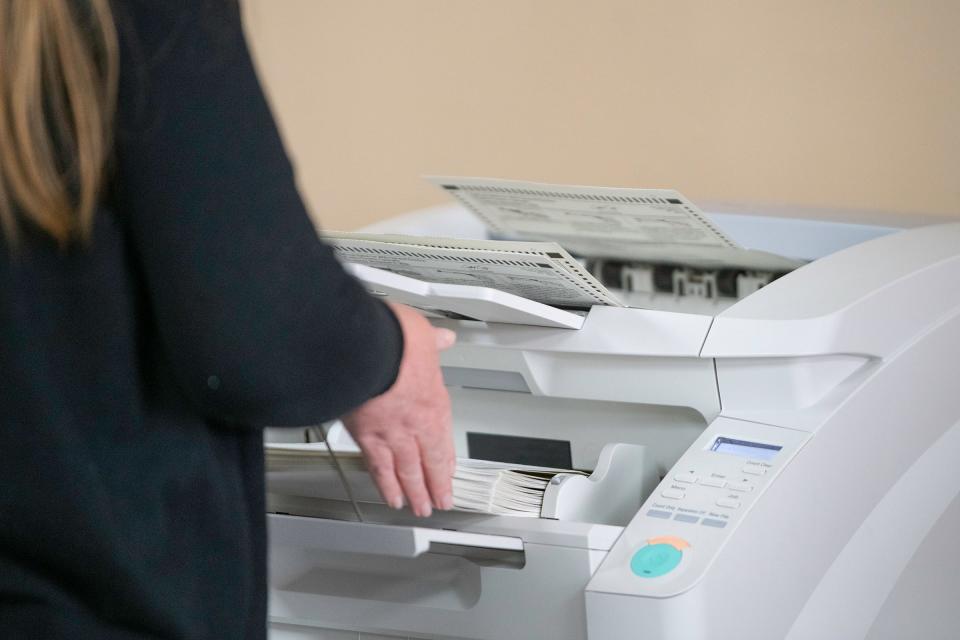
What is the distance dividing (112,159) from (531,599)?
0.45 m

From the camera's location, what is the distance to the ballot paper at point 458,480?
0.80 meters

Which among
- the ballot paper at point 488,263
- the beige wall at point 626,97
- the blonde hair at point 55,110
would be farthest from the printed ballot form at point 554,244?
the blonde hair at point 55,110

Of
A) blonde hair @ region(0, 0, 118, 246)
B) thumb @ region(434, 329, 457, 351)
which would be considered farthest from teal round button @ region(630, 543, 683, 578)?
blonde hair @ region(0, 0, 118, 246)

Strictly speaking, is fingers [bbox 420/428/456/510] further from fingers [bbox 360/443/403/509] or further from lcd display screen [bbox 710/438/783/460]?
lcd display screen [bbox 710/438/783/460]

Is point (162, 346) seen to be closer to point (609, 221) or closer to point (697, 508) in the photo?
point (697, 508)

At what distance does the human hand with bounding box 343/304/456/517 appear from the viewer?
0.57m

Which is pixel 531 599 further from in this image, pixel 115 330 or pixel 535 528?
pixel 115 330

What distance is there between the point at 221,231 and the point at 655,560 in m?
0.38

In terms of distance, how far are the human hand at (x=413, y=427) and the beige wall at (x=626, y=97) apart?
2.40 ft

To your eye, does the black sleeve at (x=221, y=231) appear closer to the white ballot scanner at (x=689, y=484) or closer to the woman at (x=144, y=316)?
the woman at (x=144, y=316)

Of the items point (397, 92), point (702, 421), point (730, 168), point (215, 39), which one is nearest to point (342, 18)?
point (397, 92)

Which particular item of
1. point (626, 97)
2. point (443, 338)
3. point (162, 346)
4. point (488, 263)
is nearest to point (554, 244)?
point (488, 263)

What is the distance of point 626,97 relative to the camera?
165 centimetres

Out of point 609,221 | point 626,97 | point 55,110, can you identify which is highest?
point 55,110
